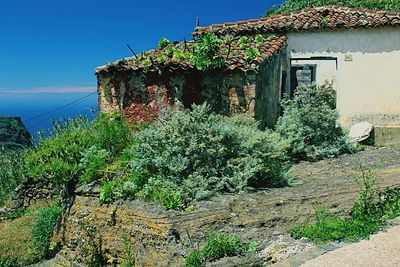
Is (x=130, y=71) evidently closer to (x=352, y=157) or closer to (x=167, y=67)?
(x=167, y=67)

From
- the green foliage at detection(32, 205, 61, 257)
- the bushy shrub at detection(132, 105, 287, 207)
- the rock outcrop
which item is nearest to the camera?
the bushy shrub at detection(132, 105, 287, 207)

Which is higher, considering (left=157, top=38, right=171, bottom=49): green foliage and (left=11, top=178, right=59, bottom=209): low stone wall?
(left=157, top=38, right=171, bottom=49): green foliage

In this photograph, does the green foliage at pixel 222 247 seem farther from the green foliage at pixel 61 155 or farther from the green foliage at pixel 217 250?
the green foliage at pixel 61 155

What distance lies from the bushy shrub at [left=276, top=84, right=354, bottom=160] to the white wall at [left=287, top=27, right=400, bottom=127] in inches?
94.7

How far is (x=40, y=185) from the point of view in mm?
15531

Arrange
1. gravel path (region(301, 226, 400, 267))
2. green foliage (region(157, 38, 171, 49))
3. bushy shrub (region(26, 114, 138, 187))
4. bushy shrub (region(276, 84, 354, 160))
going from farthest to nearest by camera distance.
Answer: green foliage (region(157, 38, 171, 49)) → bushy shrub (region(276, 84, 354, 160)) → bushy shrub (region(26, 114, 138, 187)) → gravel path (region(301, 226, 400, 267))

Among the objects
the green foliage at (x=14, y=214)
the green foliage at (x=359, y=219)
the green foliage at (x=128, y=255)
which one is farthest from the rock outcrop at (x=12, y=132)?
the green foliage at (x=359, y=219)

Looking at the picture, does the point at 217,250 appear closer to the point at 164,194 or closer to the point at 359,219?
the point at 164,194

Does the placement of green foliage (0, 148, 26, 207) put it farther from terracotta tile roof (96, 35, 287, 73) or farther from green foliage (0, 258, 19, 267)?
terracotta tile roof (96, 35, 287, 73)

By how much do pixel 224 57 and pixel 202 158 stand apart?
4.54 m

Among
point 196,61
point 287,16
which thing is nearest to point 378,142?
point 287,16

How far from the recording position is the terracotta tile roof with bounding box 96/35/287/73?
12380mm

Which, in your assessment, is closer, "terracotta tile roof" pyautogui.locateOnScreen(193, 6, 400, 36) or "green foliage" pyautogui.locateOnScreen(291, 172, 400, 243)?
"green foliage" pyautogui.locateOnScreen(291, 172, 400, 243)

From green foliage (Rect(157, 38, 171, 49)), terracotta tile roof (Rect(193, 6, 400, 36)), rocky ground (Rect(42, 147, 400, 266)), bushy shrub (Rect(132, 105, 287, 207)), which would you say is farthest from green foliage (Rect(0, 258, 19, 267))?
terracotta tile roof (Rect(193, 6, 400, 36))
